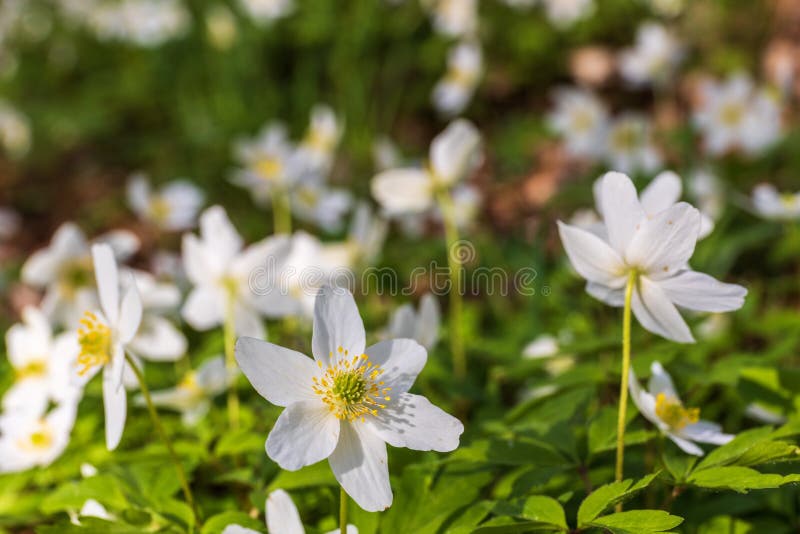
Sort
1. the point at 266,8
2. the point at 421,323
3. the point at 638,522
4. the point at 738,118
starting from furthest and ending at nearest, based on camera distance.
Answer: the point at 266,8, the point at 738,118, the point at 421,323, the point at 638,522

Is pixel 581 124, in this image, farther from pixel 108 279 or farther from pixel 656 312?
pixel 108 279

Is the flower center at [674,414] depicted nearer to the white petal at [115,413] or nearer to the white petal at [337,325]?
the white petal at [337,325]

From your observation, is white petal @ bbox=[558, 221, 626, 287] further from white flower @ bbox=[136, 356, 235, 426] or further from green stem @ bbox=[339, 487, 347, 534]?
white flower @ bbox=[136, 356, 235, 426]

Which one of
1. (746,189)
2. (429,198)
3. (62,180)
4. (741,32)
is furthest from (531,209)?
(62,180)

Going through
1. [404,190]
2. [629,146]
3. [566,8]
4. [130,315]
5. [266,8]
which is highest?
[266,8]

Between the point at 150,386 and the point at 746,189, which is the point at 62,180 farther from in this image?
the point at 746,189

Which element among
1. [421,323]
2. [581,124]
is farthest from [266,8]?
[421,323]
